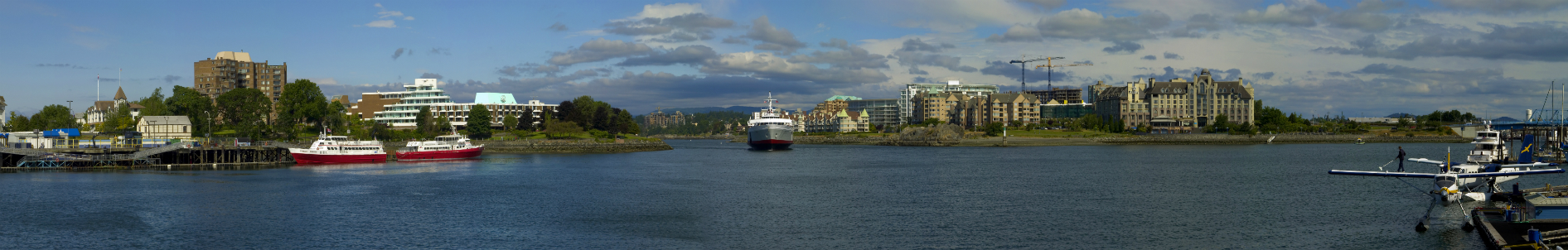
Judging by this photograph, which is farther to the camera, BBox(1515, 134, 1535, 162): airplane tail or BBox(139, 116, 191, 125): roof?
BBox(139, 116, 191, 125): roof

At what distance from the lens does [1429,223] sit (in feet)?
108

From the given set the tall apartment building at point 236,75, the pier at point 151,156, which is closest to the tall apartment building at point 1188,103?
the pier at point 151,156

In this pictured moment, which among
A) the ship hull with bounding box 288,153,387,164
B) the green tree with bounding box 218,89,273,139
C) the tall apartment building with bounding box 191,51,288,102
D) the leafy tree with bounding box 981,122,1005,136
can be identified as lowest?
the ship hull with bounding box 288,153,387,164

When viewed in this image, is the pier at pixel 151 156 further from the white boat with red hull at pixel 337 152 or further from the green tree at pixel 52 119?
the green tree at pixel 52 119

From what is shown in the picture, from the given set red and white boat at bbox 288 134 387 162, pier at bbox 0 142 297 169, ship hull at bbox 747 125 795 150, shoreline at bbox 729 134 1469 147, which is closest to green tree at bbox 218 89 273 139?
pier at bbox 0 142 297 169

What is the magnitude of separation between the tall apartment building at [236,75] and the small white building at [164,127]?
7367 cm

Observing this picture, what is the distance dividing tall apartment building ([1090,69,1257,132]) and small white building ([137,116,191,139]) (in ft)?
526

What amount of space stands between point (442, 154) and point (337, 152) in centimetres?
1163

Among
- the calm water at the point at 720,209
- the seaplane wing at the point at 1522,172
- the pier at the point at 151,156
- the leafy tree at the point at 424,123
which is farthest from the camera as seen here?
the leafy tree at the point at 424,123

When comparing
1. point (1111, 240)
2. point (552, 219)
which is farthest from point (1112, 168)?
point (552, 219)

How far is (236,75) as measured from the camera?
17175 centimetres

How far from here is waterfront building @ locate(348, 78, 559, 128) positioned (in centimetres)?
16450

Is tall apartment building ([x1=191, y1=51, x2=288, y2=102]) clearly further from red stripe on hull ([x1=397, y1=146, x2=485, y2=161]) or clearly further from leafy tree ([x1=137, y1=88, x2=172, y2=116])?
red stripe on hull ([x1=397, y1=146, x2=485, y2=161])

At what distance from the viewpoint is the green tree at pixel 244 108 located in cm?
11941
